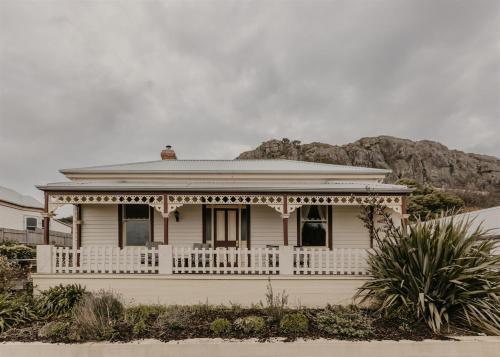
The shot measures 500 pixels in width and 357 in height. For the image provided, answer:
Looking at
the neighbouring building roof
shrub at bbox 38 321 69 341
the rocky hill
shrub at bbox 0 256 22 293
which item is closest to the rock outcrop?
the rocky hill

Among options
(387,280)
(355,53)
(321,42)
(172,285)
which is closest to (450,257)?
(387,280)

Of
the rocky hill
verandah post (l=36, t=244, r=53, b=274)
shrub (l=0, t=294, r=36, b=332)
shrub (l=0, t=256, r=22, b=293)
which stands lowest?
shrub (l=0, t=294, r=36, b=332)

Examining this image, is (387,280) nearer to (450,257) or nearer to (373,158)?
(450,257)

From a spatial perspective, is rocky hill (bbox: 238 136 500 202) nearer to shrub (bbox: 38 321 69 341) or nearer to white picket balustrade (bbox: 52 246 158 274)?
white picket balustrade (bbox: 52 246 158 274)

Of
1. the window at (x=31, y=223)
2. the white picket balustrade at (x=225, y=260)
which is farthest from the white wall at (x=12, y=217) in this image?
the white picket balustrade at (x=225, y=260)

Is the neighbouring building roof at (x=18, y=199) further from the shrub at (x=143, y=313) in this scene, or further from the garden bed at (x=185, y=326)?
the shrub at (x=143, y=313)

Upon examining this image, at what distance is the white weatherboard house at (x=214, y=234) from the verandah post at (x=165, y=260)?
29 mm

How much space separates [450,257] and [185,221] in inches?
334

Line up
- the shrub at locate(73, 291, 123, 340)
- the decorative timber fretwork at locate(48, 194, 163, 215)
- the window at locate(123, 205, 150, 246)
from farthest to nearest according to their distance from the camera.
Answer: the window at locate(123, 205, 150, 246) < the decorative timber fretwork at locate(48, 194, 163, 215) < the shrub at locate(73, 291, 123, 340)

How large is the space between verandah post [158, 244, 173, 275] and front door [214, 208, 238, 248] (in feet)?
9.78

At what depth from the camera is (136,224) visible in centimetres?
1095

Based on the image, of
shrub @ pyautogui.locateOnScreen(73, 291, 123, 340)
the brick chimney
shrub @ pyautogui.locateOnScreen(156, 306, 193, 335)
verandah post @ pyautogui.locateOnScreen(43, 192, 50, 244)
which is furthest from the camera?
the brick chimney

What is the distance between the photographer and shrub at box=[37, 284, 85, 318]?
699 centimetres

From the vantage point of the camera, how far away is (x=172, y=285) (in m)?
8.00
